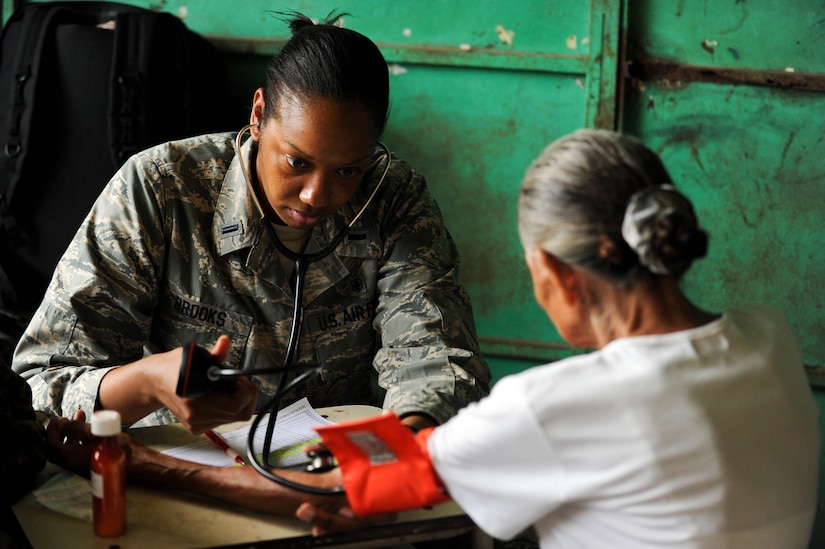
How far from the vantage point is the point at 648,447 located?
1.01 meters

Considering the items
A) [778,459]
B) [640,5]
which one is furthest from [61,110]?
[778,459]

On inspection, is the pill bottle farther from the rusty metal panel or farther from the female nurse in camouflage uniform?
the rusty metal panel

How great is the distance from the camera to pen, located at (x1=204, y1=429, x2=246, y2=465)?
1.46 meters

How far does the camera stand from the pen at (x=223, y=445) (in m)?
1.46

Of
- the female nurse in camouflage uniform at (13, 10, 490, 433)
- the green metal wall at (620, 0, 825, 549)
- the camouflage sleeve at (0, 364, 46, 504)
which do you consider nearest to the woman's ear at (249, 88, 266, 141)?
the female nurse in camouflage uniform at (13, 10, 490, 433)

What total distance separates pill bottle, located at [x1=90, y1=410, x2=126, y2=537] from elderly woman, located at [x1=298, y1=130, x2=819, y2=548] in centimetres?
30

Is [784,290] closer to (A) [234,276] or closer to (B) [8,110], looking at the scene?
(A) [234,276]

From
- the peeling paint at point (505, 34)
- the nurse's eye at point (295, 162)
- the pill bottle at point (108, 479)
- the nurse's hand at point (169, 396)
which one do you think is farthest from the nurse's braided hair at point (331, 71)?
the peeling paint at point (505, 34)

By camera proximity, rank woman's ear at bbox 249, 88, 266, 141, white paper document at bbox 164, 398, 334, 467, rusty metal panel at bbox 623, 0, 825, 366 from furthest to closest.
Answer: rusty metal panel at bbox 623, 0, 825, 366 → woman's ear at bbox 249, 88, 266, 141 → white paper document at bbox 164, 398, 334, 467

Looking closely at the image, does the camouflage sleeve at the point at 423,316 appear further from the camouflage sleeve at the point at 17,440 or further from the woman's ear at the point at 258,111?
the camouflage sleeve at the point at 17,440

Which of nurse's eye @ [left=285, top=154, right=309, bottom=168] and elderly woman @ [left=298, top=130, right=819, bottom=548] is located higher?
nurse's eye @ [left=285, top=154, right=309, bottom=168]

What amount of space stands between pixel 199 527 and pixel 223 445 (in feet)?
0.83

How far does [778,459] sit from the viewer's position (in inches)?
43.0

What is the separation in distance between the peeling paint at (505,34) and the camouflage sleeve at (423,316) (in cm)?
89
